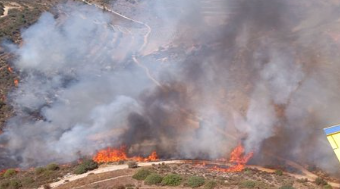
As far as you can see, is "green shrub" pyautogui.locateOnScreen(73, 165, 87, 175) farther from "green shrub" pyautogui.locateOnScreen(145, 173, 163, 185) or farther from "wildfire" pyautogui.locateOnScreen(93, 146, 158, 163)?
"green shrub" pyautogui.locateOnScreen(145, 173, 163, 185)

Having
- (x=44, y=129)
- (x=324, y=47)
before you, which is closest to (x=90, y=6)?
(x=44, y=129)

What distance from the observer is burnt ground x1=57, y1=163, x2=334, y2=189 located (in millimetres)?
32125

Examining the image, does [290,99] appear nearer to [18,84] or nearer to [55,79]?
[55,79]

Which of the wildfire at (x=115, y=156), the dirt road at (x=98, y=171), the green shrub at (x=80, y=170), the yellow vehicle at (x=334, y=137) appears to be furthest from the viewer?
the wildfire at (x=115, y=156)

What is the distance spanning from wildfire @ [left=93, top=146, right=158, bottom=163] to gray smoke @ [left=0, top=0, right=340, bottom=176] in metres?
0.62

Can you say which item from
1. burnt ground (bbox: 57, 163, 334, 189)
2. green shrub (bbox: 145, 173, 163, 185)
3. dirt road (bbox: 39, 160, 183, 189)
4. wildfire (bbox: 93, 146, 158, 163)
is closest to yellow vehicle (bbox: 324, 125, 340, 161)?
burnt ground (bbox: 57, 163, 334, 189)

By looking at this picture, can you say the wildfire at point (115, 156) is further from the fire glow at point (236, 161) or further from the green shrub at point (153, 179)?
the green shrub at point (153, 179)

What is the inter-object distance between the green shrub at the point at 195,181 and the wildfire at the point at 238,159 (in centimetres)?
491

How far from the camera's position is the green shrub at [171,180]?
105 ft

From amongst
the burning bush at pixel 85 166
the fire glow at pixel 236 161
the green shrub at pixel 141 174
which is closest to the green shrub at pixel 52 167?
the burning bush at pixel 85 166

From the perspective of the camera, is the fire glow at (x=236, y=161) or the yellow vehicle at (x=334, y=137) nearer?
the yellow vehicle at (x=334, y=137)

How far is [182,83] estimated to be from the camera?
47.8 meters

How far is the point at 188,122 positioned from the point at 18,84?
22929 mm

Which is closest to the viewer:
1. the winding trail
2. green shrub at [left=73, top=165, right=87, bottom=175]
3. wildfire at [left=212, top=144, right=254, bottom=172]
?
green shrub at [left=73, top=165, right=87, bottom=175]
